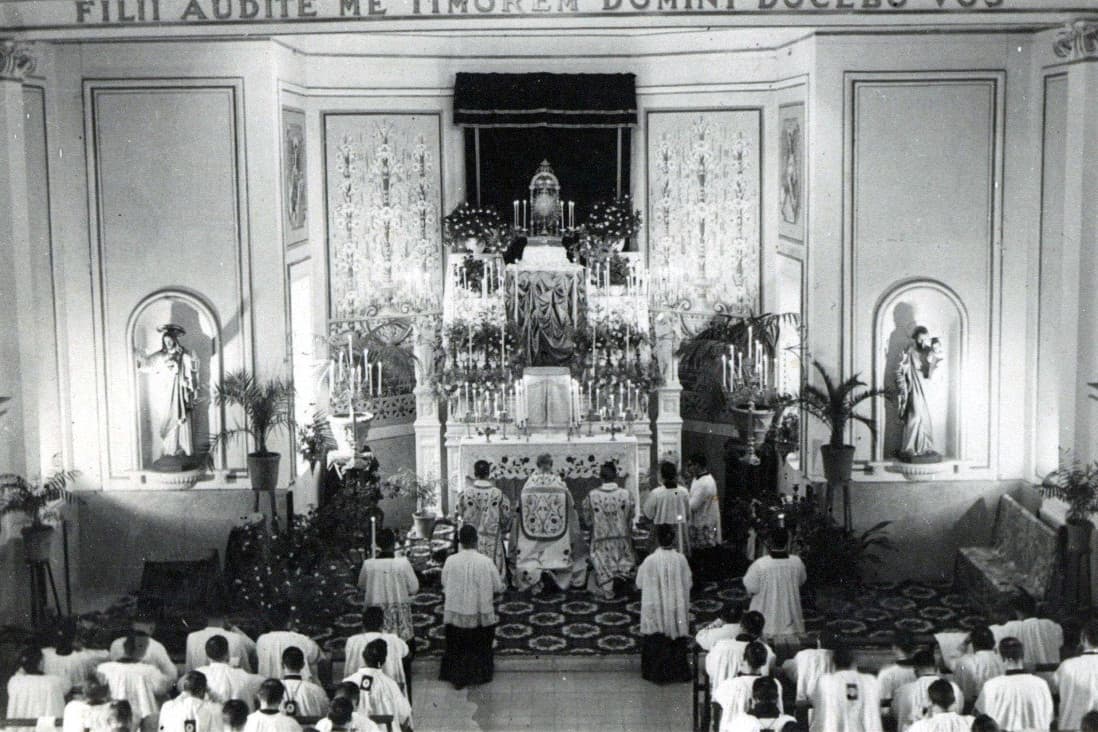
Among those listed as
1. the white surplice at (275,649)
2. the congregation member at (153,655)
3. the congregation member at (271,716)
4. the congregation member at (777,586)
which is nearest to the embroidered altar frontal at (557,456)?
the congregation member at (777,586)

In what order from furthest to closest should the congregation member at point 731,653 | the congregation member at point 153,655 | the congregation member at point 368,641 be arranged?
the congregation member at point 368,641, the congregation member at point 153,655, the congregation member at point 731,653

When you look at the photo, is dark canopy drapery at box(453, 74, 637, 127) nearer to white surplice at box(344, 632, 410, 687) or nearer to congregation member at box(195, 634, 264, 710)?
white surplice at box(344, 632, 410, 687)

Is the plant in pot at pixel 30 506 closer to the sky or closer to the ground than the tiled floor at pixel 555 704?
closer to the sky

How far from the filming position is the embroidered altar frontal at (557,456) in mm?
17391

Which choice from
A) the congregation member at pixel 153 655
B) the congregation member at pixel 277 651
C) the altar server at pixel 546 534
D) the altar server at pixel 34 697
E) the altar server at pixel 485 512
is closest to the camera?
the altar server at pixel 34 697

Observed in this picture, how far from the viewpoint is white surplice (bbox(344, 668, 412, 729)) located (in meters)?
11.0

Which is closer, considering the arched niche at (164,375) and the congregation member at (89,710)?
the congregation member at (89,710)

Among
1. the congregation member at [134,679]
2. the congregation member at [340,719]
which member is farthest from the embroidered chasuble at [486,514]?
the congregation member at [340,719]

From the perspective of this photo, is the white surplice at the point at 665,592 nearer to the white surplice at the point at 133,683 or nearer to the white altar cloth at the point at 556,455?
the white altar cloth at the point at 556,455

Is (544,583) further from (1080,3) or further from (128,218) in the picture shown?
(1080,3)

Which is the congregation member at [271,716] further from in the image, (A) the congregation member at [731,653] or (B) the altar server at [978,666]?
(B) the altar server at [978,666]

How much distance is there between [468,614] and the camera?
13508 mm

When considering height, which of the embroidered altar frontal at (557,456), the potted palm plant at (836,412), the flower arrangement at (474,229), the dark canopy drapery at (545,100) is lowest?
the embroidered altar frontal at (557,456)

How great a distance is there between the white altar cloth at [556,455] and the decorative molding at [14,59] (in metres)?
6.17
